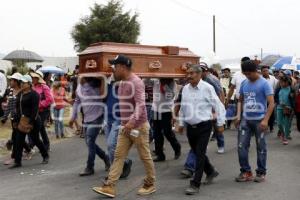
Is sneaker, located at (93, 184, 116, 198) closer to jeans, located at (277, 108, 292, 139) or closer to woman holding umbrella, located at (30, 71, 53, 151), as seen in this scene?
woman holding umbrella, located at (30, 71, 53, 151)

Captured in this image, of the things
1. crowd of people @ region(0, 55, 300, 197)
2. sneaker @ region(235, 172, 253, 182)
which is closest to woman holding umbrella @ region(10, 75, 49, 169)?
crowd of people @ region(0, 55, 300, 197)

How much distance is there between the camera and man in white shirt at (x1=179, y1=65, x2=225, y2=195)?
6.83 m

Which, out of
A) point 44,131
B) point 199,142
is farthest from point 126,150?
point 44,131

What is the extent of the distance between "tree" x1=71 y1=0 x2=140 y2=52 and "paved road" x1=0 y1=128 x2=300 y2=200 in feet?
102

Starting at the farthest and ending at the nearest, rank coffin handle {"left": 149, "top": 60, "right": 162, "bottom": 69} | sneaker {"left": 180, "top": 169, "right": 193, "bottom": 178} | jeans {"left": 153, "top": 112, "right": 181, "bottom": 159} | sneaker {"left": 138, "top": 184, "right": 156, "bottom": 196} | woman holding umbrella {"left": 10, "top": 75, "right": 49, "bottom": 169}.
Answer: jeans {"left": 153, "top": 112, "right": 181, "bottom": 159} < woman holding umbrella {"left": 10, "top": 75, "right": 49, "bottom": 169} < coffin handle {"left": 149, "top": 60, "right": 162, "bottom": 69} < sneaker {"left": 180, "top": 169, "right": 193, "bottom": 178} < sneaker {"left": 138, "top": 184, "right": 156, "bottom": 196}

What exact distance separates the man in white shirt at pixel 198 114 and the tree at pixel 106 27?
1313 inches

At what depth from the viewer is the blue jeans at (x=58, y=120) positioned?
500 inches

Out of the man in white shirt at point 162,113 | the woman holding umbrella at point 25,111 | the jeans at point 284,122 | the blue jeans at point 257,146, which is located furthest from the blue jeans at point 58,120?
the blue jeans at point 257,146

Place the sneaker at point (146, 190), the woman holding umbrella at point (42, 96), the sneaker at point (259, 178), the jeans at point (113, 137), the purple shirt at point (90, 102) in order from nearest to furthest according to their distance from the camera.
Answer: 1. the sneaker at point (146, 190)
2. the jeans at point (113, 137)
3. the sneaker at point (259, 178)
4. the purple shirt at point (90, 102)
5. the woman holding umbrella at point (42, 96)

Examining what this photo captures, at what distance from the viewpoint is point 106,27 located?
41.1 metres

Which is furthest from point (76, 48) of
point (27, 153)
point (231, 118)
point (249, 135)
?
point (249, 135)

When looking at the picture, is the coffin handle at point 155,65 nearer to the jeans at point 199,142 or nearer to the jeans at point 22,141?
the jeans at point 199,142

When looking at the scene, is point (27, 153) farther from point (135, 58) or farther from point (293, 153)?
point (293, 153)

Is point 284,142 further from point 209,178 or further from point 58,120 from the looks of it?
point 58,120
